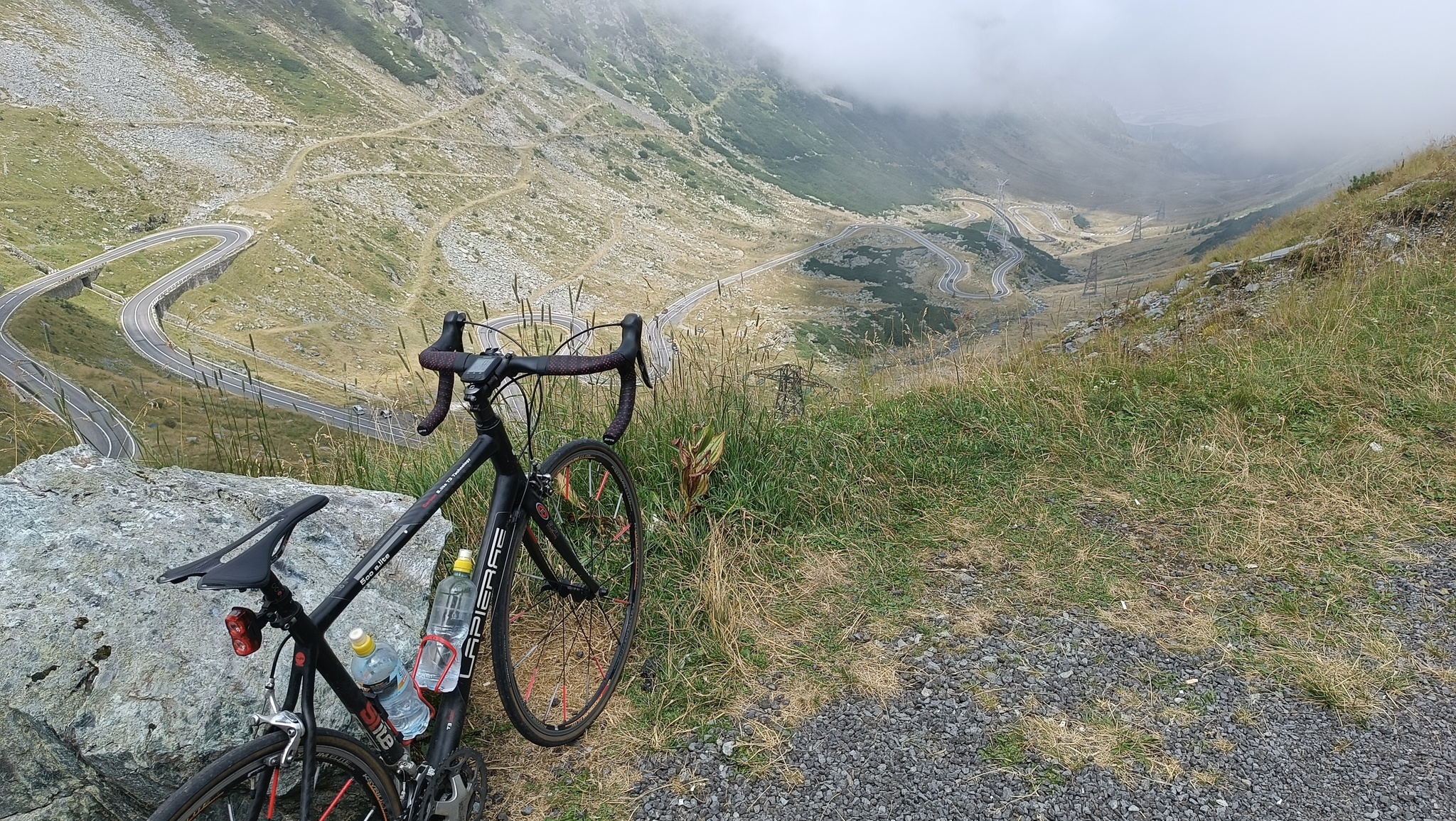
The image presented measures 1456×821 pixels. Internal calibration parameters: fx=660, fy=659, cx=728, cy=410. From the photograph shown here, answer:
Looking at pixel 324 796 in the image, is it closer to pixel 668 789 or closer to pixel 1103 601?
pixel 668 789

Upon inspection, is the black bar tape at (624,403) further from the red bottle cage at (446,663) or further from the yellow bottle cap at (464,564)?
the red bottle cage at (446,663)

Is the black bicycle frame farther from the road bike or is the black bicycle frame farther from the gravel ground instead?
the gravel ground

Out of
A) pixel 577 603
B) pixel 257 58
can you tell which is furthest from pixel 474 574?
pixel 257 58

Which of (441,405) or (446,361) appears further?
(441,405)

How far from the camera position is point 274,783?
6.08 feet

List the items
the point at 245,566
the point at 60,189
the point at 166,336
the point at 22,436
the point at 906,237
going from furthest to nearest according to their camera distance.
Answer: the point at 906,237
the point at 60,189
the point at 166,336
the point at 22,436
the point at 245,566

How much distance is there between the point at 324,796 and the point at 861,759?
213cm

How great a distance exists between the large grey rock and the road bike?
8.4 inches

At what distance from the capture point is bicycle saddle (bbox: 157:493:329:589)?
1.73 meters

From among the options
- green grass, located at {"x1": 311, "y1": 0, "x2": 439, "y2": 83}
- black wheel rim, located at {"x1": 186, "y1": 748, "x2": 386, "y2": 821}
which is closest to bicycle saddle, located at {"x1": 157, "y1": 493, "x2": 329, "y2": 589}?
black wheel rim, located at {"x1": 186, "y1": 748, "x2": 386, "y2": 821}

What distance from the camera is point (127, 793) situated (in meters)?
2.29

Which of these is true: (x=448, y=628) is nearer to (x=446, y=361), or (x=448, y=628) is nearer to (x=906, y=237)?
(x=446, y=361)

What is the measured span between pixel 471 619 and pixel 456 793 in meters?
0.63

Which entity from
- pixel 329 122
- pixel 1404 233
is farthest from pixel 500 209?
pixel 1404 233
